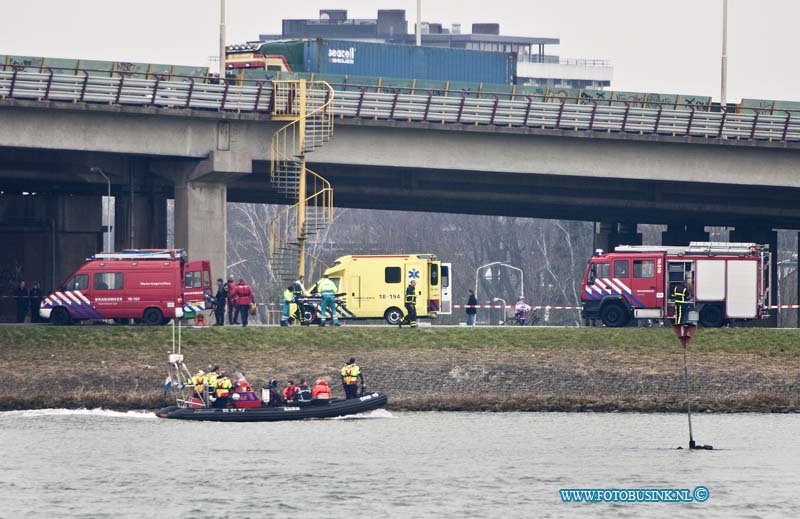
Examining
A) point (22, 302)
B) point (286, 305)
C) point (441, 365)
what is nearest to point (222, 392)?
point (441, 365)

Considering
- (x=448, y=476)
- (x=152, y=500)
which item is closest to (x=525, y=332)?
(x=448, y=476)

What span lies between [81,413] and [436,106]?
22241 mm

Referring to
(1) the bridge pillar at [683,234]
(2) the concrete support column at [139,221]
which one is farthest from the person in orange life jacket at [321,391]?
(1) the bridge pillar at [683,234]

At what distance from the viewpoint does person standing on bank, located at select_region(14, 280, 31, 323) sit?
209ft

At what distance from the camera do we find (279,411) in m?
44.8

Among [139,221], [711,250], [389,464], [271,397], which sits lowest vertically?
[389,464]

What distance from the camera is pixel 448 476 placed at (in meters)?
38.2

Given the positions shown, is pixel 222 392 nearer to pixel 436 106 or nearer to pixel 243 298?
pixel 243 298

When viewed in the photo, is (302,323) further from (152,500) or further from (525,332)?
(152,500)

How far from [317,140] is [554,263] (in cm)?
6681

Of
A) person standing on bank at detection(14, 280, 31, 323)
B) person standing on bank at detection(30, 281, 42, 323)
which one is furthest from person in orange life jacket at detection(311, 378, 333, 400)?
person standing on bank at detection(14, 280, 31, 323)

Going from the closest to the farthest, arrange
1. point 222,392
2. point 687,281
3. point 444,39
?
point 222,392 < point 687,281 < point 444,39

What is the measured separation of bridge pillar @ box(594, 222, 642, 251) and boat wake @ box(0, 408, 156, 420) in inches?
1560

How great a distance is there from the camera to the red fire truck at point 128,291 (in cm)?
5528
